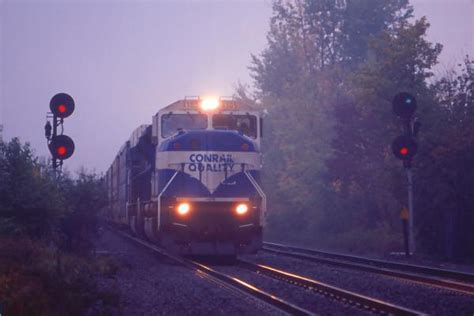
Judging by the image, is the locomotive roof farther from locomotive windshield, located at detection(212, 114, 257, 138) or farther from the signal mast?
the signal mast

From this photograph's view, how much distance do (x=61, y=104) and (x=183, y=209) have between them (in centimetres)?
514

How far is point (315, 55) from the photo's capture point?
47500 millimetres

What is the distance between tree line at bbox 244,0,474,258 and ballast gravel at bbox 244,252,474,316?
230 inches

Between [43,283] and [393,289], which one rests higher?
[43,283]

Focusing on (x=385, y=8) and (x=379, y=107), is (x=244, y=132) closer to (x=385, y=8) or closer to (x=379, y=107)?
(x=379, y=107)

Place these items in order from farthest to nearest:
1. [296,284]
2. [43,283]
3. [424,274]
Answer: [424,274] < [296,284] < [43,283]

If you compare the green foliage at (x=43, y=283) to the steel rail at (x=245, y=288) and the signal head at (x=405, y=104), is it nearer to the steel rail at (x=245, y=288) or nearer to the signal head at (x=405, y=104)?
the steel rail at (x=245, y=288)

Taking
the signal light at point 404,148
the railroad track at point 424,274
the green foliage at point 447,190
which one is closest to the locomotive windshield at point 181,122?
the railroad track at point 424,274

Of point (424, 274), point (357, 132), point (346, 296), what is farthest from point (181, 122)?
point (357, 132)

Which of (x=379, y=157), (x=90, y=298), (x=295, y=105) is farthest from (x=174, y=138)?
(x=295, y=105)

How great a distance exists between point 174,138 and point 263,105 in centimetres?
2734

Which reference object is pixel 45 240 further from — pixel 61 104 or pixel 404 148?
pixel 404 148

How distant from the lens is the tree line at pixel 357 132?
75.6 ft

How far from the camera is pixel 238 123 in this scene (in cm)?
2098
